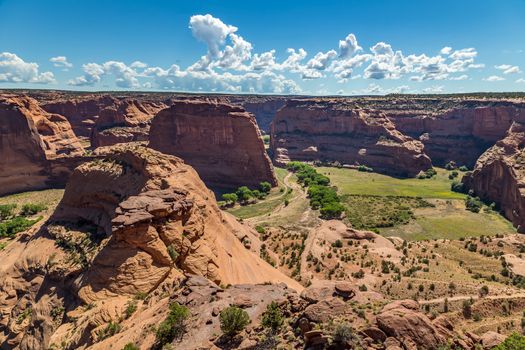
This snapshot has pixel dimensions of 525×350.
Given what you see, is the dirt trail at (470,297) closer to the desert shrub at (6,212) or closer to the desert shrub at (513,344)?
the desert shrub at (513,344)

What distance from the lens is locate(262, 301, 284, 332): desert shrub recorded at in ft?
61.1

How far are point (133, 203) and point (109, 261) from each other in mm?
5296

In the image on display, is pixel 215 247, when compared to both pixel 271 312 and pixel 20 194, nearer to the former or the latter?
pixel 271 312

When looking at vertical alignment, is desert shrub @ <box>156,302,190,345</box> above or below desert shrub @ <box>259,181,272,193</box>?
above

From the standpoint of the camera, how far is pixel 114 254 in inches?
1080

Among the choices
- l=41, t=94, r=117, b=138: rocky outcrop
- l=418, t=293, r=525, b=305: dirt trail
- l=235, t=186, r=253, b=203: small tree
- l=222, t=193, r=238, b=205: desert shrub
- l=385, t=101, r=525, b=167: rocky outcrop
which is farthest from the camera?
l=41, t=94, r=117, b=138: rocky outcrop

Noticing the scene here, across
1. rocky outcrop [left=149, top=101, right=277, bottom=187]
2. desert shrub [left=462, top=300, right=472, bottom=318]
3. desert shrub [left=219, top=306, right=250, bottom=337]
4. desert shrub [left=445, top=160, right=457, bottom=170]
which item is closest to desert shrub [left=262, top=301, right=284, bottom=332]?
desert shrub [left=219, top=306, right=250, bottom=337]

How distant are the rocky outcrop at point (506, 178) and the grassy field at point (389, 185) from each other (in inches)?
254

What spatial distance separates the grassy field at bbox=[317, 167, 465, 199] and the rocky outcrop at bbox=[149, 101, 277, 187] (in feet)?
84.6

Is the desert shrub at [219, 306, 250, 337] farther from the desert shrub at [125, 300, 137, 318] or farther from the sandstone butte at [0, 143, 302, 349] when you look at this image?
the desert shrub at [125, 300, 137, 318]

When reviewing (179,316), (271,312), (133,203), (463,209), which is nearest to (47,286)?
(133,203)

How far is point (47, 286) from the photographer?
3200 cm

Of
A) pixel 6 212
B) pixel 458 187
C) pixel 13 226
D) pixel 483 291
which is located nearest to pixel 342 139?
pixel 458 187

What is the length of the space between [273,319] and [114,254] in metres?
15.4
